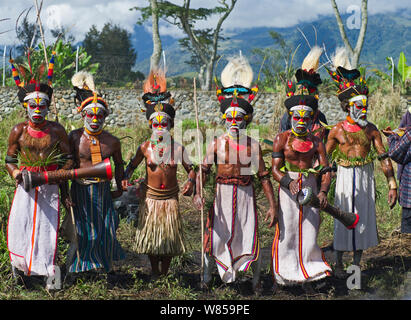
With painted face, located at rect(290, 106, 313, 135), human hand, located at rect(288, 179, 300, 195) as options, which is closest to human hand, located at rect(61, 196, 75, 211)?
human hand, located at rect(288, 179, 300, 195)

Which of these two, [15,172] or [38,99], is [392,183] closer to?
[38,99]

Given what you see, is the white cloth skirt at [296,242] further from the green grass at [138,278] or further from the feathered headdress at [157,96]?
the feathered headdress at [157,96]

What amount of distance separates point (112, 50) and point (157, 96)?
2957cm

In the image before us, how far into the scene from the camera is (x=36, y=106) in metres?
4.23

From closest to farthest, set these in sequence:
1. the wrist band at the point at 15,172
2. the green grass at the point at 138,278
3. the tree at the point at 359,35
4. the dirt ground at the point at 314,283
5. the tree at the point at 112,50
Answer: the wrist band at the point at 15,172, the green grass at the point at 138,278, the dirt ground at the point at 314,283, the tree at the point at 359,35, the tree at the point at 112,50

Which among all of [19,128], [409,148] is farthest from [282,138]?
[19,128]

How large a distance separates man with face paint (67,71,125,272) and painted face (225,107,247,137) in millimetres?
980

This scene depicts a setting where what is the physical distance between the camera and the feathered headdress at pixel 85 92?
440cm

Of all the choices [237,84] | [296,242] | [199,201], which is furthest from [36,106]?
[296,242]

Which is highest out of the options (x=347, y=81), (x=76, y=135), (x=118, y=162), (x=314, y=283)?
(x=347, y=81)

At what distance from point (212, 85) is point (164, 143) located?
50.5ft

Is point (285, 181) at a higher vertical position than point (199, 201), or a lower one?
higher

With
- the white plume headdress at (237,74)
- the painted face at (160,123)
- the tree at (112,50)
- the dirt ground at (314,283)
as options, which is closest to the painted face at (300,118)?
the white plume headdress at (237,74)

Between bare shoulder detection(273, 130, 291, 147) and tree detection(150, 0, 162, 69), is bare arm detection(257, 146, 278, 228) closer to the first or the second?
bare shoulder detection(273, 130, 291, 147)
